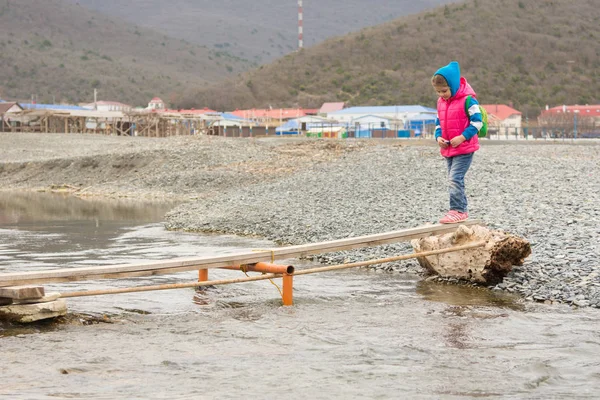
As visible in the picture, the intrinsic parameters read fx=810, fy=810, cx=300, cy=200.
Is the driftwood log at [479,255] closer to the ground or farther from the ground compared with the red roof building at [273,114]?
closer to the ground

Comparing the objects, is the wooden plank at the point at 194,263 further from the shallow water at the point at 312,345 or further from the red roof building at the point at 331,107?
the red roof building at the point at 331,107

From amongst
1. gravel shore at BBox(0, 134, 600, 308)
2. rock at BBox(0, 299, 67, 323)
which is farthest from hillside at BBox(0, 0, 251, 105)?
rock at BBox(0, 299, 67, 323)

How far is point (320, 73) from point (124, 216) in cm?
9419

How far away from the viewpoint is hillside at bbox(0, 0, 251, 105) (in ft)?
454

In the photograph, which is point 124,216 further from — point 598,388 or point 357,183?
point 598,388

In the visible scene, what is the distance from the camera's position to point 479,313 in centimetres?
816

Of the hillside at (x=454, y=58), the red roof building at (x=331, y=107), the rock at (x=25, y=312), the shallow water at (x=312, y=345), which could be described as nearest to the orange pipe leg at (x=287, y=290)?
the shallow water at (x=312, y=345)

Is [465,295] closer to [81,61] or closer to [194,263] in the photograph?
[194,263]

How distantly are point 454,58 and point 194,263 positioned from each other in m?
97.6

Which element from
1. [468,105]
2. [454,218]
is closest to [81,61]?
[454,218]

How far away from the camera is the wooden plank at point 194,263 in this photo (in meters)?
7.49

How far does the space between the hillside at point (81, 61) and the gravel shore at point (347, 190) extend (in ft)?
342

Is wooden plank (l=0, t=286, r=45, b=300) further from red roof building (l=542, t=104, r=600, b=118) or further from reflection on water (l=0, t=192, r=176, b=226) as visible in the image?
red roof building (l=542, t=104, r=600, b=118)

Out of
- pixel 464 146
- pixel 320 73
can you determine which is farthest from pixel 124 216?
pixel 320 73
